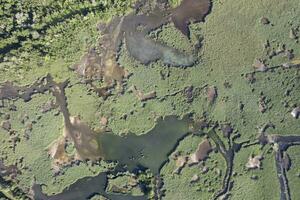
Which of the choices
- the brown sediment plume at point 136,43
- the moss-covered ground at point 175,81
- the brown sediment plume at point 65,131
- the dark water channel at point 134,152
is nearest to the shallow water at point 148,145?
the dark water channel at point 134,152

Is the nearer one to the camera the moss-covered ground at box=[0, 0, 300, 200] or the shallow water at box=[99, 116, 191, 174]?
the moss-covered ground at box=[0, 0, 300, 200]

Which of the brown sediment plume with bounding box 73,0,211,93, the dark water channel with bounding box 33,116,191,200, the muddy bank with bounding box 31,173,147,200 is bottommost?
the muddy bank with bounding box 31,173,147,200

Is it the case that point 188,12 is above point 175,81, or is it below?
above

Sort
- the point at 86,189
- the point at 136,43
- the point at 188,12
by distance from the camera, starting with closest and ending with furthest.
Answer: the point at 188,12 → the point at 136,43 → the point at 86,189

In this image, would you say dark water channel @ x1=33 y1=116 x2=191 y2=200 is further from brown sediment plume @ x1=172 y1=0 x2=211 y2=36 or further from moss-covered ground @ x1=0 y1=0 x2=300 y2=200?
brown sediment plume @ x1=172 y1=0 x2=211 y2=36

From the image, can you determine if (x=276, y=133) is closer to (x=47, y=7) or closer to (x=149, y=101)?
(x=149, y=101)

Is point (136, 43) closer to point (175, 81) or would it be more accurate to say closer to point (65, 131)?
point (175, 81)

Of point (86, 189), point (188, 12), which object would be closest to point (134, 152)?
point (86, 189)

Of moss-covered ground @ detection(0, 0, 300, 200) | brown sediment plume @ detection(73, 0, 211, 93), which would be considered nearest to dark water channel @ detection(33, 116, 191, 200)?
moss-covered ground @ detection(0, 0, 300, 200)

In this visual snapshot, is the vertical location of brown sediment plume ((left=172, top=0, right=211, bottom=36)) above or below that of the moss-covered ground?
above

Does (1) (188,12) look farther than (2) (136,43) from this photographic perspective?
No

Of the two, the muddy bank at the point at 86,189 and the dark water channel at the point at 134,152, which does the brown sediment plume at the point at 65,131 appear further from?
the muddy bank at the point at 86,189
